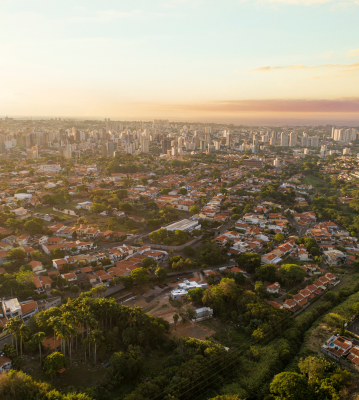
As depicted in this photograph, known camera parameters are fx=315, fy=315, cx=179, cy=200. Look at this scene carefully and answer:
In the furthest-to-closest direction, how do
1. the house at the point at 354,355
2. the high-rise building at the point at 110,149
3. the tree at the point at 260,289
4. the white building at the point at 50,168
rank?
the high-rise building at the point at 110,149 < the white building at the point at 50,168 < the tree at the point at 260,289 < the house at the point at 354,355

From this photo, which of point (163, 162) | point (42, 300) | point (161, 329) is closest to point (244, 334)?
point (161, 329)

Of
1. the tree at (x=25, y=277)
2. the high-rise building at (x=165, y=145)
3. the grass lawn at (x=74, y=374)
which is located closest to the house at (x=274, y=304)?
the grass lawn at (x=74, y=374)

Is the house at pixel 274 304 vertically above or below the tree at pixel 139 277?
below

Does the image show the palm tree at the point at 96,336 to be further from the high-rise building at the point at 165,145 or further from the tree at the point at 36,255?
the high-rise building at the point at 165,145

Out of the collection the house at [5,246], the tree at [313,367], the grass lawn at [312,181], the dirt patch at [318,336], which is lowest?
the dirt patch at [318,336]

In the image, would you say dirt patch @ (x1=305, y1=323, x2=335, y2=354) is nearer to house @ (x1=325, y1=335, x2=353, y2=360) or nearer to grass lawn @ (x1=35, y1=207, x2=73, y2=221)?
house @ (x1=325, y1=335, x2=353, y2=360)

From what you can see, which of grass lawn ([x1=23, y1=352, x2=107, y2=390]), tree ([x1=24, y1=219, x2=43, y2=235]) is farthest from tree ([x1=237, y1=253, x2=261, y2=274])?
tree ([x1=24, y1=219, x2=43, y2=235])
